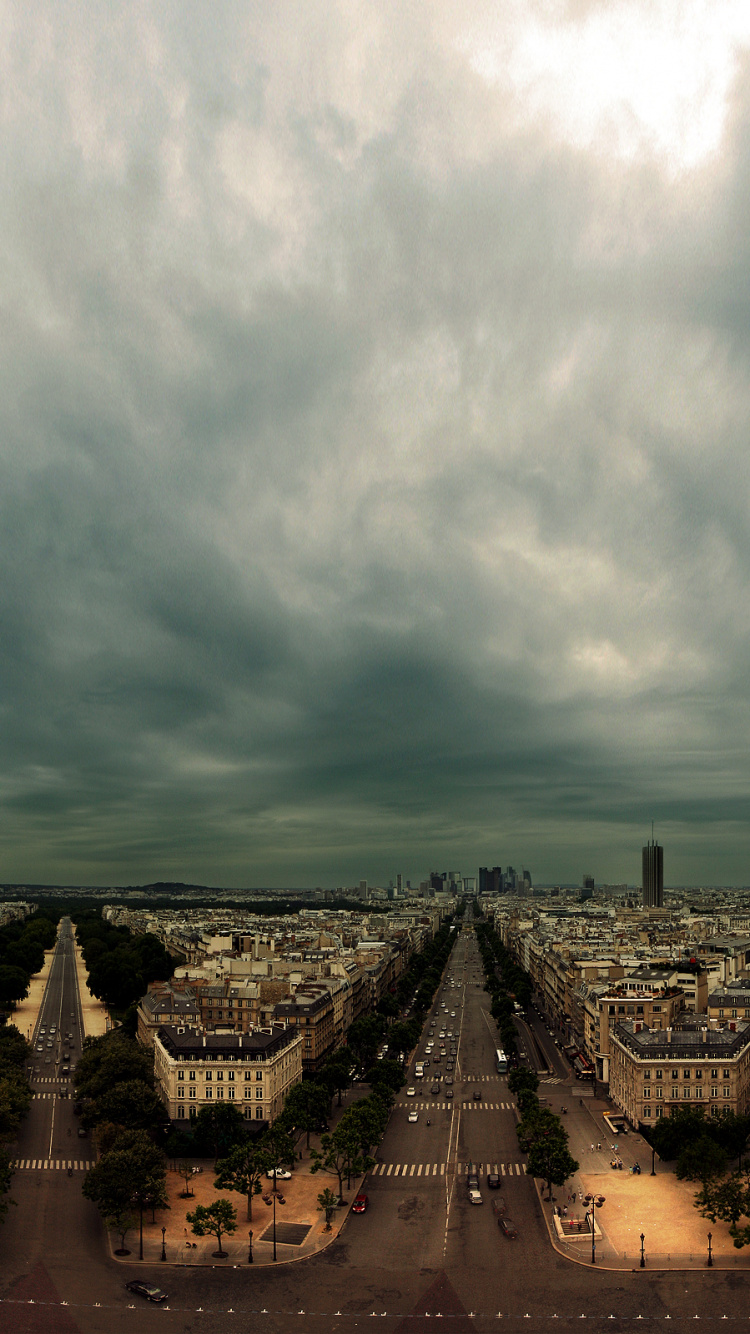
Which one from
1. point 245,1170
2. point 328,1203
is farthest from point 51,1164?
point 328,1203

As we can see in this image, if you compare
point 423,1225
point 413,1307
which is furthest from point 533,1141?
point 413,1307

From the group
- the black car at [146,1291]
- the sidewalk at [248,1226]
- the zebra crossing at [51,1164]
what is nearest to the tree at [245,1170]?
the sidewalk at [248,1226]

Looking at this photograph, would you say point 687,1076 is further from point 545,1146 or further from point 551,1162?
point 551,1162

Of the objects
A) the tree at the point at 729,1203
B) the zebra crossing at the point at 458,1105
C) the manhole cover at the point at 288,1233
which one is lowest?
the zebra crossing at the point at 458,1105

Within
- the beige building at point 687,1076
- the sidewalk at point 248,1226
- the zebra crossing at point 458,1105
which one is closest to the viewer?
the sidewalk at point 248,1226

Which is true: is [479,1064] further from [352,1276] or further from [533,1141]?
[352,1276]

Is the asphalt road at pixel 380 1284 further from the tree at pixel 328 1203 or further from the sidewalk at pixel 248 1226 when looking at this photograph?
the tree at pixel 328 1203
